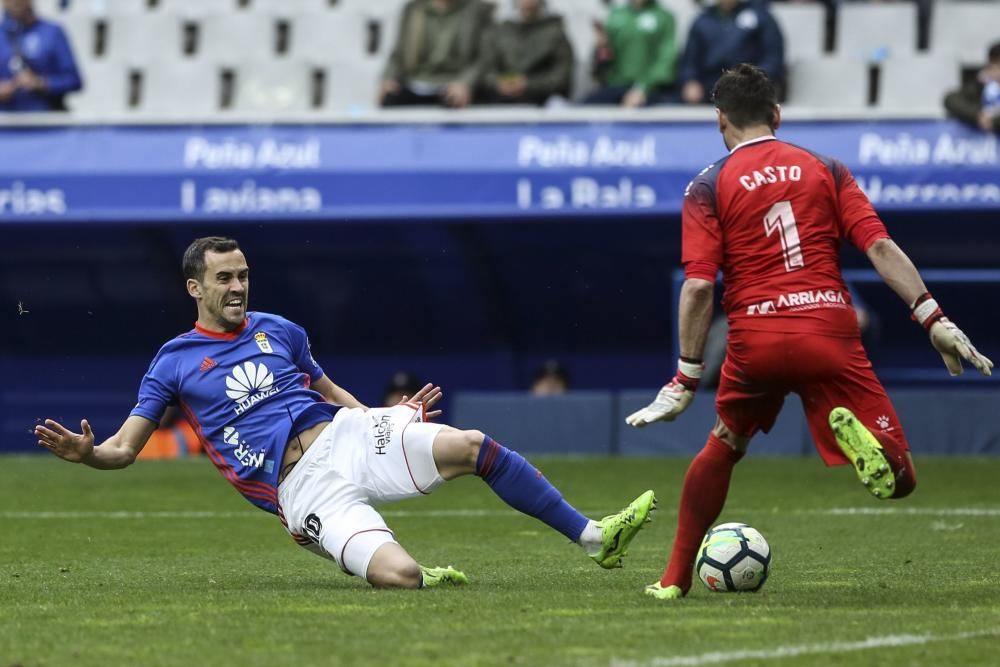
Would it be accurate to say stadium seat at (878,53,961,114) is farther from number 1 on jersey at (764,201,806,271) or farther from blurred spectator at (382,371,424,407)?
number 1 on jersey at (764,201,806,271)

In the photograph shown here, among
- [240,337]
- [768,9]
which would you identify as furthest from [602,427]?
[240,337]

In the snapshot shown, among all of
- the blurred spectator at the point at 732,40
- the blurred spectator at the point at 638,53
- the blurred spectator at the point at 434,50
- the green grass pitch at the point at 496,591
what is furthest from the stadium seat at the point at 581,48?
the green grass pitch at the point at 496,591

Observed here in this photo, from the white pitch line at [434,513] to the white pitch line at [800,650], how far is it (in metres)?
5.21

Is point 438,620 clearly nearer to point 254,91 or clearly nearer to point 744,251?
point 744,251

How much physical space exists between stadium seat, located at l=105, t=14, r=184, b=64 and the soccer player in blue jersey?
11771mm

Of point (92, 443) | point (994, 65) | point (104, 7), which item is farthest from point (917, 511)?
point (104, 7)

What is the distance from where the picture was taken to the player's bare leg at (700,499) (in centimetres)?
628

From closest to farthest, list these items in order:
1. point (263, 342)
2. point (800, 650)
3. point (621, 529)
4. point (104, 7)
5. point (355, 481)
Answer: point (800, 650) → point (621, 529) → point (355, 481) → point (263, 342) → point (104, 7)

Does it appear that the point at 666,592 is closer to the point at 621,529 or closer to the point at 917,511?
the point at 621,529

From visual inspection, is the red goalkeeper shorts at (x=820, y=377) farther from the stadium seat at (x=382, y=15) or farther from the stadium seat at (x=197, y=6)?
the stadium seat at (x=197, y=6)

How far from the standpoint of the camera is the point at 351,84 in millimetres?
17531

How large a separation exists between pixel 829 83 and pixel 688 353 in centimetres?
1100

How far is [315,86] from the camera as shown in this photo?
1786cm

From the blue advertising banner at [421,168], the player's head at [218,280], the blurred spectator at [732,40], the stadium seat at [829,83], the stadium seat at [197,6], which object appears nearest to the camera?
the player's head at [218,280]
